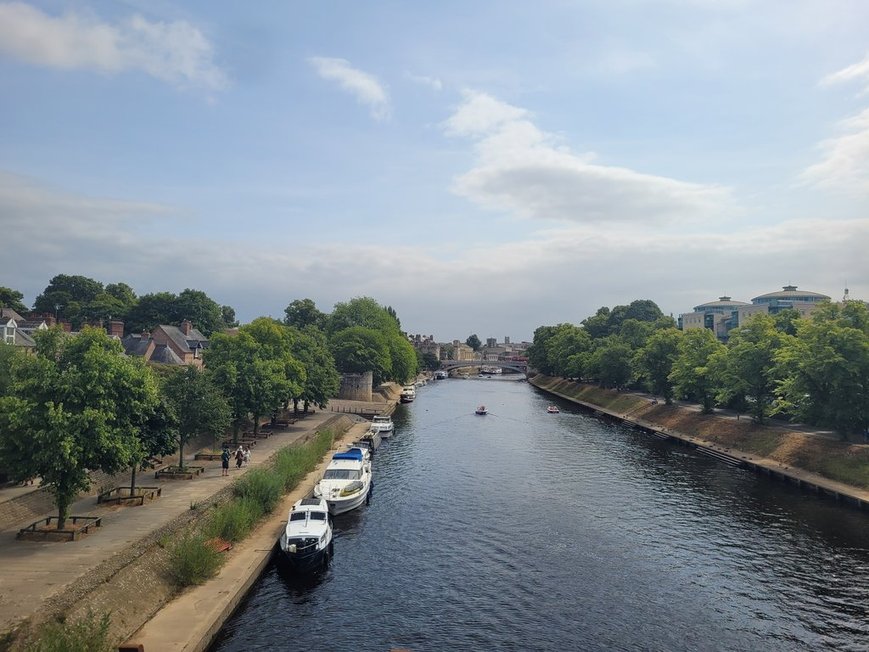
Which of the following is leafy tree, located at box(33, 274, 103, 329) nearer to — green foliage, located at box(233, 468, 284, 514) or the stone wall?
the stone wall

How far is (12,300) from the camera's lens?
515 ft

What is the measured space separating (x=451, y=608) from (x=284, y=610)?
334 inches

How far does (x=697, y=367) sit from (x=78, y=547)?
276 ft

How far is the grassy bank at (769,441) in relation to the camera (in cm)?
5828

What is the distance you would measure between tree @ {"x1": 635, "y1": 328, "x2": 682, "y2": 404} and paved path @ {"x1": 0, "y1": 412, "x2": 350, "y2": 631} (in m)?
84.2

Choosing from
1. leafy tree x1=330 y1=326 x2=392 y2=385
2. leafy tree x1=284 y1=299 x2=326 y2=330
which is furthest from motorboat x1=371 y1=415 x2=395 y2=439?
leafy tree x1=284 y1=299 x2=326 y2=330

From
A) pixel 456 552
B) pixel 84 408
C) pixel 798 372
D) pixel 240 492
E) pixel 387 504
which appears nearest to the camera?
pixel 84 408

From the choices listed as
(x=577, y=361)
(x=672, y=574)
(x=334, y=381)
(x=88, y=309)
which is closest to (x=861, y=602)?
(x=672, y=574)

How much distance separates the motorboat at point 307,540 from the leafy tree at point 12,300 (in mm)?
146600

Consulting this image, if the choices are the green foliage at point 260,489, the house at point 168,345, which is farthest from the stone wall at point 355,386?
the green foliage at point 260,489

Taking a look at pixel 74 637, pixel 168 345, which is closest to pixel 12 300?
pixel 168 345

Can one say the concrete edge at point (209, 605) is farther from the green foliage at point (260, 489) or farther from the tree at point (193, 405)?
the tree at point (193, 405)

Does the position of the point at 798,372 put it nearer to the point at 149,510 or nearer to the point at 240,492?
the point at 240,492

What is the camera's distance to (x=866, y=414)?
60.2 meters
